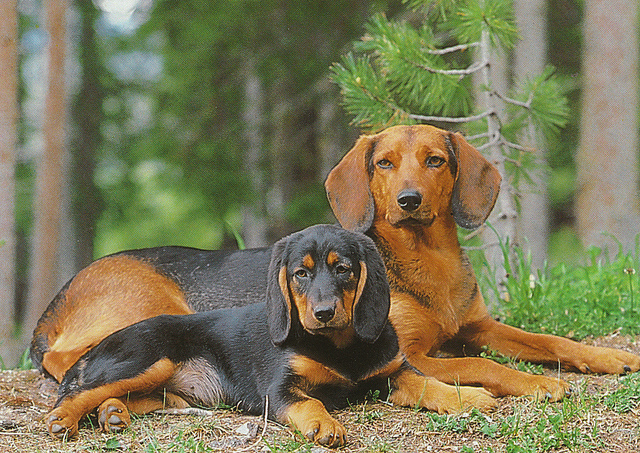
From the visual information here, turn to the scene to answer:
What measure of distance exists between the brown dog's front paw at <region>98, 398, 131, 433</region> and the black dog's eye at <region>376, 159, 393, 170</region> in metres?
2.04

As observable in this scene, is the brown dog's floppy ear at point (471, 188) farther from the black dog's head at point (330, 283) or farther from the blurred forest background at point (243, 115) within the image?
the blurred forest background at point (243, 115)

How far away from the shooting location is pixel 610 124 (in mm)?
10953

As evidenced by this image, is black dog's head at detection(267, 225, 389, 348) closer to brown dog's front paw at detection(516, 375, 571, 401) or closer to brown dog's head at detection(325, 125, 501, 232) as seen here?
brown dog's head at detection(325, 125, 501, 232)

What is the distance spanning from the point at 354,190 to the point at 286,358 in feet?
4.18

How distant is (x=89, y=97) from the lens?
1310cm

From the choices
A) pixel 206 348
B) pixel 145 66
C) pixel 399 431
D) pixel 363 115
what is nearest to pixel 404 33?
pixel 363 115

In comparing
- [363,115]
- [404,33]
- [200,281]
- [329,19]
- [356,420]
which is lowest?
[356,420]

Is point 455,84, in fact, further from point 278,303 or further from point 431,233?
point 278,303

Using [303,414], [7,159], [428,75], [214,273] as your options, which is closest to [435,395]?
[303,414]

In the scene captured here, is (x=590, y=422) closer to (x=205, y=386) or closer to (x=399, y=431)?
(x=399, y=431)

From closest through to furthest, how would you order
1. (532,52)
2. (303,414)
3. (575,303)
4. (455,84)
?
(303,414)
(575,303)
(455,84)
(532,52)

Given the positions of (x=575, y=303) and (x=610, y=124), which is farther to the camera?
(x=610, y=124)

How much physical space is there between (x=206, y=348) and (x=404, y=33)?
333 centimetres

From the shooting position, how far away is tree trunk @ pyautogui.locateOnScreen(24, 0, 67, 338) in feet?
29.2
